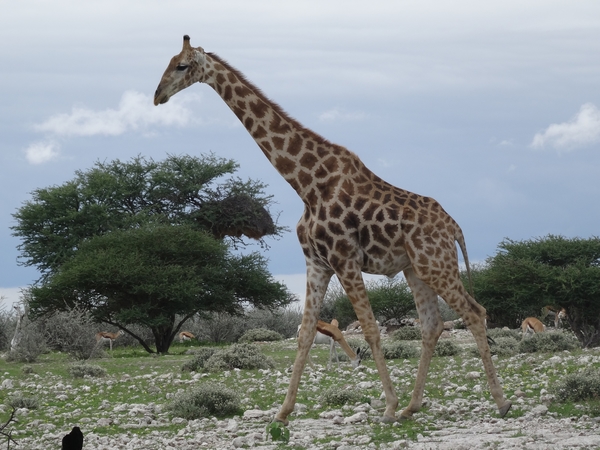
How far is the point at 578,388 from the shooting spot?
10438mm

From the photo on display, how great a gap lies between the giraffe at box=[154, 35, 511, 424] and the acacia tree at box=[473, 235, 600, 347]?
13.4 metres

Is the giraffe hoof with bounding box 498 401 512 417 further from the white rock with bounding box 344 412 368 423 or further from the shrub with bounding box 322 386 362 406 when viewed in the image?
the shrub with bounding box 322 386 362 406

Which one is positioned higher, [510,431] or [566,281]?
[566,281]

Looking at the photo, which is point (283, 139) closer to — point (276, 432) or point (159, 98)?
point (159, 98)

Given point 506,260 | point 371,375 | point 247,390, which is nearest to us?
point 247,390

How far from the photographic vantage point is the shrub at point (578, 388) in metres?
10.4

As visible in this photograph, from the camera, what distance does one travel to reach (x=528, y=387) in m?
11.9

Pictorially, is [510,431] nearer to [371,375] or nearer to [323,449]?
[323,449]

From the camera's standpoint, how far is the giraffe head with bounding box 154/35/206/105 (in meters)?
10.1

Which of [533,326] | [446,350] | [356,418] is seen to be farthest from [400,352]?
[356,418]

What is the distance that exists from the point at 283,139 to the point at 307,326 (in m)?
2.27

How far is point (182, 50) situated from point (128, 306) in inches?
892

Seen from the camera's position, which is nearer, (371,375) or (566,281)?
(371,375)

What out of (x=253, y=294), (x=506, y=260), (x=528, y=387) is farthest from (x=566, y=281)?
(x=253, y=294)
